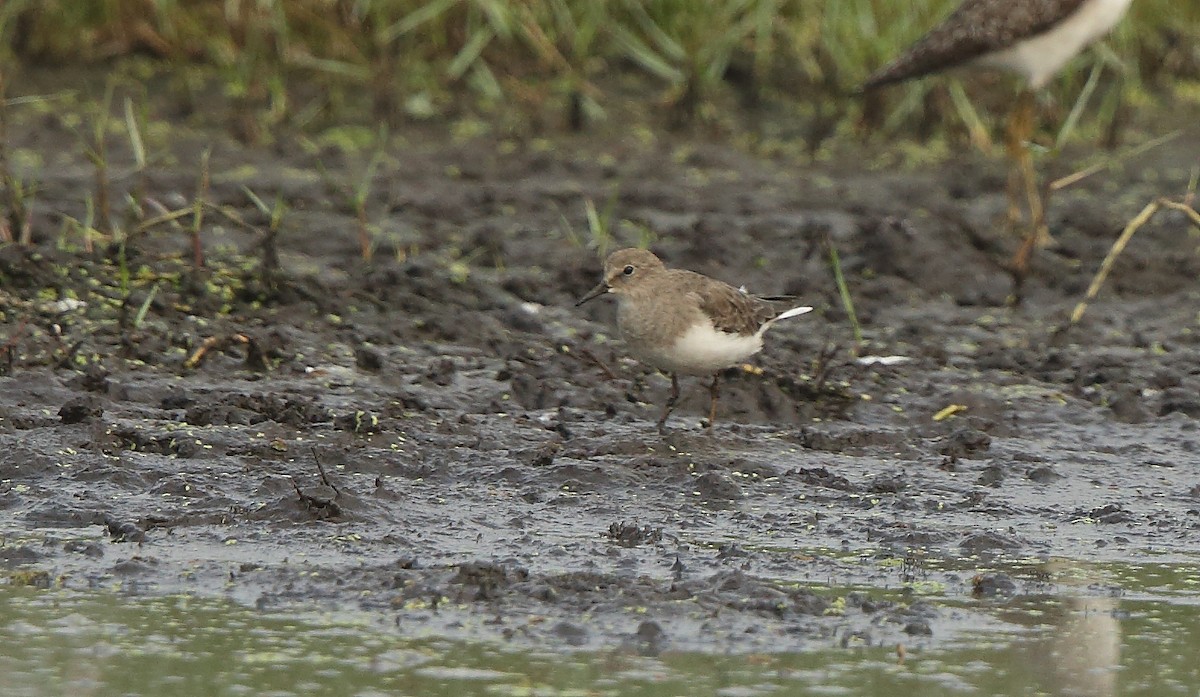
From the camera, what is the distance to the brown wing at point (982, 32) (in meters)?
9.88

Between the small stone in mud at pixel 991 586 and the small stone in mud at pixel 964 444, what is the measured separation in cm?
153

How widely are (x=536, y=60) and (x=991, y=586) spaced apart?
7358mm

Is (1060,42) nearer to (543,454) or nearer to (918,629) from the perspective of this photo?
(543,454)

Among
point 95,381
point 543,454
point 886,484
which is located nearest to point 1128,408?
point 886,484

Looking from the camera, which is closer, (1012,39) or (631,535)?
(631,535)

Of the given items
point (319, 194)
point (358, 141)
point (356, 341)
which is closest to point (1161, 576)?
point (356, 341)

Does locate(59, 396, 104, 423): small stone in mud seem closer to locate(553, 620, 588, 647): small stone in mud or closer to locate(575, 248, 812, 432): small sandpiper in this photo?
locate(575, 248, 812, 432): small sandpiper

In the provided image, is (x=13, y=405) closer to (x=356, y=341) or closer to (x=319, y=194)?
(x=356, y=341)

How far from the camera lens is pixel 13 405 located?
6.79m

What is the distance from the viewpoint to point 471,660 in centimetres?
472

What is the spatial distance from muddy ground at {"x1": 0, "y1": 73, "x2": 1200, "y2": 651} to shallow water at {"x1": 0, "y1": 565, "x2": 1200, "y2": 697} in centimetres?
13

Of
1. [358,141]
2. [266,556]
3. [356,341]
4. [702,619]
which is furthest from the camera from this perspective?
[358,141]

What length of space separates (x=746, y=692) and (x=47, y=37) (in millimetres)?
8596

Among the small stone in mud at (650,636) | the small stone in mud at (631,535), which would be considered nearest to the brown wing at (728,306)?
the small stone in mud at (631,535)
